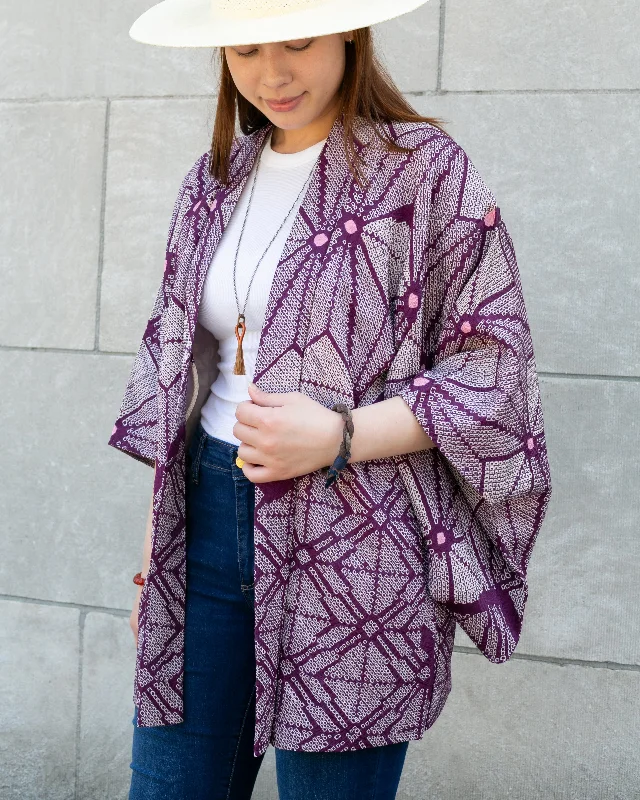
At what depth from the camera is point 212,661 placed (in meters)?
1.68

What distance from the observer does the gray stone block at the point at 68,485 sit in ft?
10.1

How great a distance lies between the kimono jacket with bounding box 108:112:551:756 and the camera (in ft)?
4.84

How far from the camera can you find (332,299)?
4.89 feet

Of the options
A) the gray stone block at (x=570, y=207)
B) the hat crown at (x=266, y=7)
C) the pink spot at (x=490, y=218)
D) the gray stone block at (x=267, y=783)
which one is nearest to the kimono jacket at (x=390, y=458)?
the pink spot at (x=490, y=218)

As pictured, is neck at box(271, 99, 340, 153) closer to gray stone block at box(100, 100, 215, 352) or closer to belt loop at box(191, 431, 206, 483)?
belt loop at box(191, 431, 206, 483)

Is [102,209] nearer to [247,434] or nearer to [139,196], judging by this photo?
[139,196]

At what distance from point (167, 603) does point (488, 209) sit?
87cm

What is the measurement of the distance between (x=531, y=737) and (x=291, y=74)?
2.05 m

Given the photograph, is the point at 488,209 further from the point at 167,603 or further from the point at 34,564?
the point at 34,564

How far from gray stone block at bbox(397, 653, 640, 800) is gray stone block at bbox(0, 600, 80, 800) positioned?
1.16 m

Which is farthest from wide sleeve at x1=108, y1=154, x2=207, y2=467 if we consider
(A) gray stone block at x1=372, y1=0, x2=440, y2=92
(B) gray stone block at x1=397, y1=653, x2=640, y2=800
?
(B) gray stone block at x1=397, y1=653, x2=640, y2=800

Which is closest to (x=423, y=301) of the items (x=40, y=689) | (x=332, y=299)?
(x=332, y=299)

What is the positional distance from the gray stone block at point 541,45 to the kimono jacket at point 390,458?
4.04 feet

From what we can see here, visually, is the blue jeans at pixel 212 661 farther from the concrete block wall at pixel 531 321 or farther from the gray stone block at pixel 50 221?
the gray stone block at pixel 50 221
